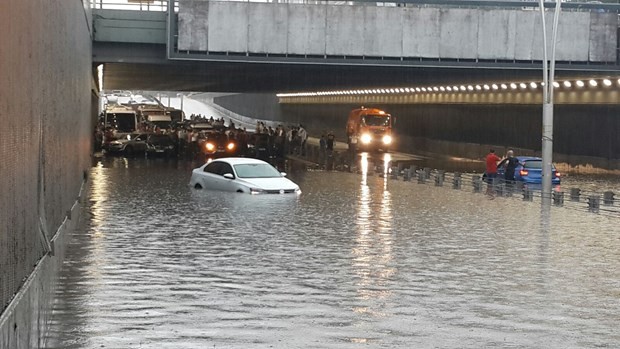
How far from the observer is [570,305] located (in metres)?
14.7

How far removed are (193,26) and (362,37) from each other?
671 cm

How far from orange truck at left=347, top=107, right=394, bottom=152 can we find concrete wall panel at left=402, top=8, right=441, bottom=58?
91.8 feet

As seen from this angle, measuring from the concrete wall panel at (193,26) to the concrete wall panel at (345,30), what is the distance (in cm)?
477

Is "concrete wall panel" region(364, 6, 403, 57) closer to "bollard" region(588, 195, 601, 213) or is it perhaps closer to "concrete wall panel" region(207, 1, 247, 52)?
"concrete wall panel" region(207, 1, 247, 52)

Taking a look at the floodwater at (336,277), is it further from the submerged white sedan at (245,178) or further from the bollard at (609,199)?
the submerged white sedan at (245,178)

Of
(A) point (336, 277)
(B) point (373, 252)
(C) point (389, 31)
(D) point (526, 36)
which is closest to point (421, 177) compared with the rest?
(C) point (389, 31)

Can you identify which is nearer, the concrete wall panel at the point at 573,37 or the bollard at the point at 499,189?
the bollard at the point at 499,189

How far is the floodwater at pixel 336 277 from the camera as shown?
40.8 ft

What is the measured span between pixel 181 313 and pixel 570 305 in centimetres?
450

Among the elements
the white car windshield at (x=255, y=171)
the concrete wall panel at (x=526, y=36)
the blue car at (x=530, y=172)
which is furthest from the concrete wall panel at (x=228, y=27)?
the white car windshield at (x=255, y=171)

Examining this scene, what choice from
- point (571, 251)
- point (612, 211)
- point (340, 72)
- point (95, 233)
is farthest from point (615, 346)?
point (340, 72)

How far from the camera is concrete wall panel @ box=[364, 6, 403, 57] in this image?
49969 millimetres

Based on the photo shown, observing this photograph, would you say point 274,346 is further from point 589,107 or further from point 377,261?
point 589,107

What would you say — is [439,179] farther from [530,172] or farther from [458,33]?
[458,33]
